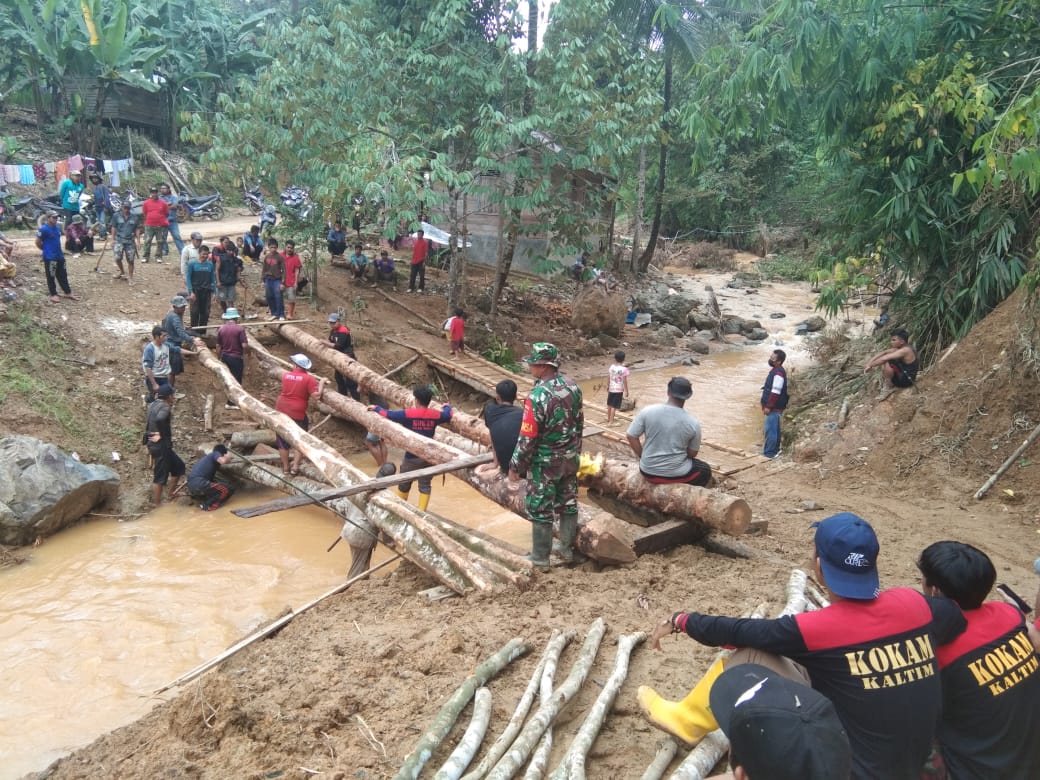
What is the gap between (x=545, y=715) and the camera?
354cm

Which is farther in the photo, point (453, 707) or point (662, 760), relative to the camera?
point (453, 707)

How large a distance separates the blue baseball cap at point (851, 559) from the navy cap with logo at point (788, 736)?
23.9 inches

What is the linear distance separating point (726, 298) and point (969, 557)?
80.1 ft

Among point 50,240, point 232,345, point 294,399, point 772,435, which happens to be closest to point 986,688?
point 772,435

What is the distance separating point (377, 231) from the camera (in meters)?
21.4

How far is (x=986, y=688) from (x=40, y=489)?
31.2 feet

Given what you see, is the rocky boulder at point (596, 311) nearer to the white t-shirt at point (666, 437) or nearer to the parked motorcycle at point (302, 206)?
the parked motorcycle at point (302, 206)

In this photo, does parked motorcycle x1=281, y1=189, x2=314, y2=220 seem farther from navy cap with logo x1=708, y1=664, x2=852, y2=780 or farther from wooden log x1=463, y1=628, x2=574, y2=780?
navy cap with logo x1=708, y1=664, x2=852, y2=780

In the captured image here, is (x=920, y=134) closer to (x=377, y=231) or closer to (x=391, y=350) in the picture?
(x=391, y=350)

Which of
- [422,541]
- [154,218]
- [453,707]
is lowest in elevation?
[422,541]

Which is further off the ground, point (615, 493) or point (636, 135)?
point (636, 135)

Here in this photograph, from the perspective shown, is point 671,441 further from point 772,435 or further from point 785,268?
point 785,268

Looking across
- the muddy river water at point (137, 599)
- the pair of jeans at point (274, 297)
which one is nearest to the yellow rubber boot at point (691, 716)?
the muddy river water at point (137, 599)

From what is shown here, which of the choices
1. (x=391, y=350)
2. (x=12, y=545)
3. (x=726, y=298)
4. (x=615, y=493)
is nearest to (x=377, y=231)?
(x=391, y=350)
